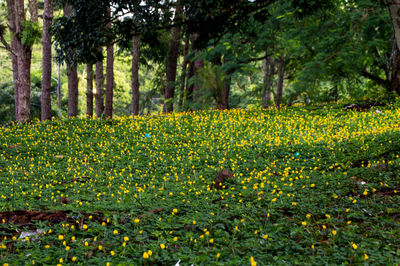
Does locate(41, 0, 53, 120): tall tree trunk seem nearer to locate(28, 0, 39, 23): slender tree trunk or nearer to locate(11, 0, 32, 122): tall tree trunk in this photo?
locate(11, 0, 32, 122): tall tree trunk

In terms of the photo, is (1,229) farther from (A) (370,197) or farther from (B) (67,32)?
(A) (370,197)

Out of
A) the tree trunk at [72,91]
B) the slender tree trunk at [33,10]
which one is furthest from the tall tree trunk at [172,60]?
the slender tree trunk at [33,10]

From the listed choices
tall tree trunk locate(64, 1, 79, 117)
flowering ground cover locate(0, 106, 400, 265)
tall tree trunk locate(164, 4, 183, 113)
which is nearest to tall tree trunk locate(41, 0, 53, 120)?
flowering ground cover locate(0, 106, 400, 265)

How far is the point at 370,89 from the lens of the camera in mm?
19297

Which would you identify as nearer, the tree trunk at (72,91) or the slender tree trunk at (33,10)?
the slender tree trunk at (33,10)

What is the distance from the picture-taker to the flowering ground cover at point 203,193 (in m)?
3.34

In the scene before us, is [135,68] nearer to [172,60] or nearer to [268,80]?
[172,60]

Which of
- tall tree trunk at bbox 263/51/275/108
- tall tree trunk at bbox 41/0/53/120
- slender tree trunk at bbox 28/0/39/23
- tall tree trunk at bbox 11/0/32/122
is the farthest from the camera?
tall tree trunk at bbox 263/51/275/108

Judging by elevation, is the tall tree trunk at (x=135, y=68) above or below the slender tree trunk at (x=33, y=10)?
below

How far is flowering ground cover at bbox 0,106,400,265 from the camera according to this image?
3336 mm

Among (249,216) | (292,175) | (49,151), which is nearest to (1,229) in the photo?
(249,216)

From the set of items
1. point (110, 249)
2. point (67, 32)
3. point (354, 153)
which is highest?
point (67, 32)

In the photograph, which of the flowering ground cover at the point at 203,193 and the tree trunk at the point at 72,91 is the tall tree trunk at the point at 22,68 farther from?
the tree trunk at the point at 72,91

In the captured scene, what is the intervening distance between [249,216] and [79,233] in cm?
230
